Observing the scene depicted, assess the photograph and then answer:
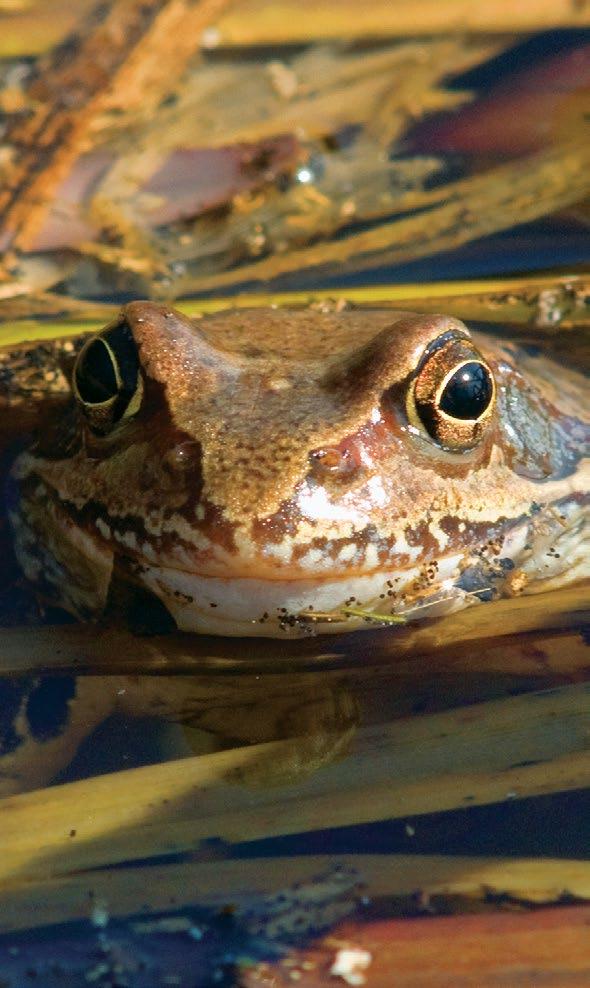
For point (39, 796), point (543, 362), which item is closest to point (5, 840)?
point (39, 796)

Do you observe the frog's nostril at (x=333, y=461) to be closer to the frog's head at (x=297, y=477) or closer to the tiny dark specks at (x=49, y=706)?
the frog's head at (x=297, y=477)

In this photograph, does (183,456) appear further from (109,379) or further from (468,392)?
(468,392)

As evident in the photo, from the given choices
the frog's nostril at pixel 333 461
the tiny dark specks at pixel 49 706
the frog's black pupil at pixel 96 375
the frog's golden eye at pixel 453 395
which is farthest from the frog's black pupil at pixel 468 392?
the tiny dark specks at pixel 49 706

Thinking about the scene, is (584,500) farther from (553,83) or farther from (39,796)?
(553,83)

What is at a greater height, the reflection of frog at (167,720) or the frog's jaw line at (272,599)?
the frog's jaw line at (272,599)

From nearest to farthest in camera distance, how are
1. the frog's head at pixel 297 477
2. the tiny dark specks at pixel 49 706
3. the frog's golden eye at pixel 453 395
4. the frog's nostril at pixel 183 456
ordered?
the frog's head at pixel 297 477
the frog's nostril at pixel 183 456
the tiny dark specks at pixel 49 706
the frog's golden eye at pixel 453 395

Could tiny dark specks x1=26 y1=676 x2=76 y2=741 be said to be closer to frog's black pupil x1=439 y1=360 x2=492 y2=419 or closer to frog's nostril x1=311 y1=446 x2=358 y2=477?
frog's nostril x1=311 y1=446 x2=358 y2=477

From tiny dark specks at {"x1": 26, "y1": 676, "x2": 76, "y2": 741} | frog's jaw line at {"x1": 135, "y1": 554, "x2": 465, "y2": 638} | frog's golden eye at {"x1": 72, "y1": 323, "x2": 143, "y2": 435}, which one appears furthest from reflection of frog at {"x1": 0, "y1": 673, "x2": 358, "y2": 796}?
frog's golden eye at {"x1": 72, "y1": 323, "x2": 143, "y2": 435}

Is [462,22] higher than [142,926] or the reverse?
higher

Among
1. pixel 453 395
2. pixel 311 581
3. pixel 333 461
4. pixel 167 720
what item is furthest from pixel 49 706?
pixel 453 395
